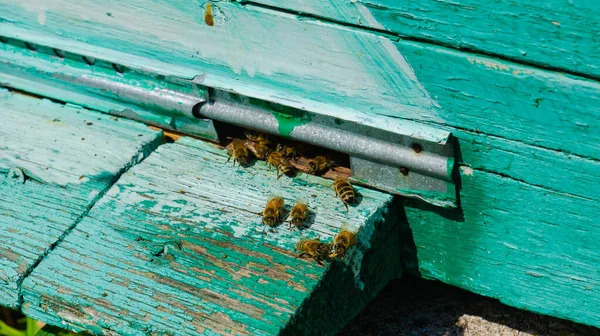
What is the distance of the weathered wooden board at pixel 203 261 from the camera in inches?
66.9

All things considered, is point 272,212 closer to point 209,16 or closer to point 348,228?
point 348,228

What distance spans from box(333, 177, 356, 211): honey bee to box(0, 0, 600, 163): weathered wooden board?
0.62 ft

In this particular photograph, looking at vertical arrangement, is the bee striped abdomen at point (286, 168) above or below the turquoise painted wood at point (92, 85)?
below

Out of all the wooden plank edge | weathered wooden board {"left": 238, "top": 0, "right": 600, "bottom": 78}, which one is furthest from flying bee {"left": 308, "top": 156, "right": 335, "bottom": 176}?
weathered wooden board {"left": 238, "top": 0, "right": 600, "bottom": 78}

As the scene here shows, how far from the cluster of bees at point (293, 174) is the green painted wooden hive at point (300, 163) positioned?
2 centimetres

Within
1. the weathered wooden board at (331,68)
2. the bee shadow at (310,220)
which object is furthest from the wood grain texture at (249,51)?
the bee shadow at (310,220)

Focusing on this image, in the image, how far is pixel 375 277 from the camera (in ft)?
6.91

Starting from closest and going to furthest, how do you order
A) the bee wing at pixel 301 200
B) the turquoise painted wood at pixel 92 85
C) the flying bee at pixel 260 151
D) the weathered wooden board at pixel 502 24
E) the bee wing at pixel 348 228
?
the weathered wooden board at pixel 502 24 → the bee wing at pixel 348 228 → the bee wing at pixel 301 200 → the flying bee at pixel 260 151 → the turquoise painted wood at pixel 92 85

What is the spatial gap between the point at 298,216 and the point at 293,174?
27 cm

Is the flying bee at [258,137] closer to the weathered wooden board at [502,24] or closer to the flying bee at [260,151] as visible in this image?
the flying bee at [260,151]

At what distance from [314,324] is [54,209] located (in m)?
0.86

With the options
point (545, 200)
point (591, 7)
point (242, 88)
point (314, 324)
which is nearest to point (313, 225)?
point (314, 324)

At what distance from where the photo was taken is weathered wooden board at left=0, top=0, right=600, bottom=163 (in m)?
1.75

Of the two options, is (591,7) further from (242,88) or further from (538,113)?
(242,88)
